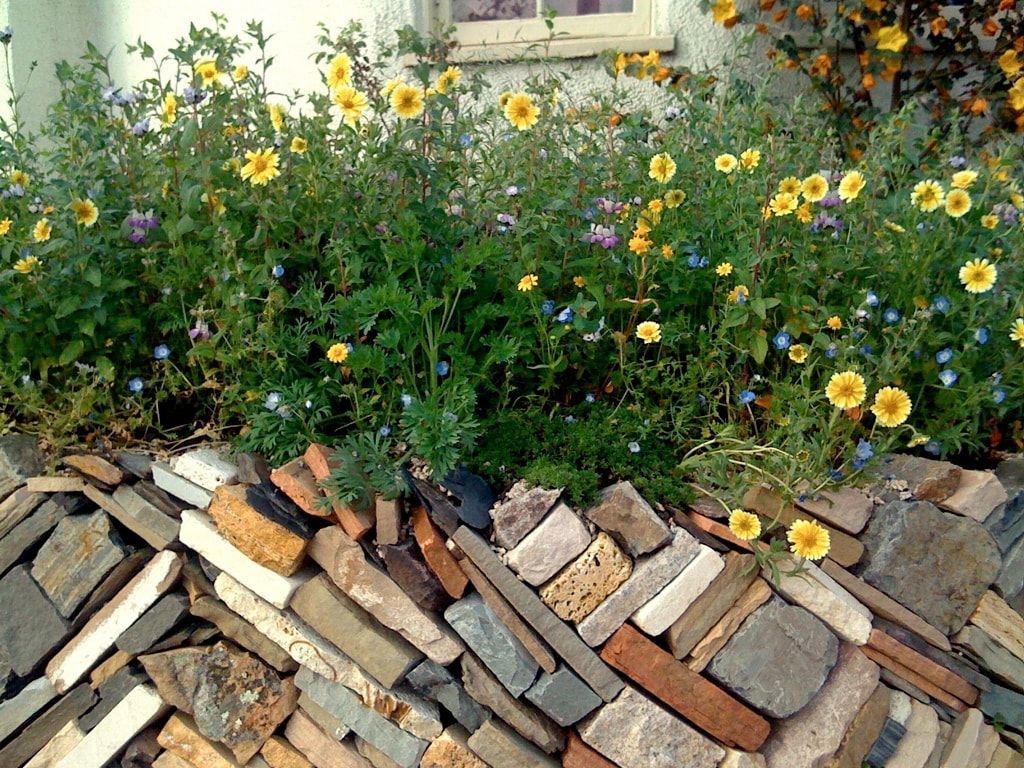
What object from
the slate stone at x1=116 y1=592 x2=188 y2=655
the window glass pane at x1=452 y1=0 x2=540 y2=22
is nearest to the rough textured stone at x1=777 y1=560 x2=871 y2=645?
the slate stone at x1=116 y1=592 x2=188 y2=655

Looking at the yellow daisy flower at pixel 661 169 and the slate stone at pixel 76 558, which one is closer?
the slate stone at pixel 76 558

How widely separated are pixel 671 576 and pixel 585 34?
3492 millimetres

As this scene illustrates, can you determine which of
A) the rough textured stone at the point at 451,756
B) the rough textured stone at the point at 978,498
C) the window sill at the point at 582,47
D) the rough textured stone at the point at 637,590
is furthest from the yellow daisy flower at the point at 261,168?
the window sill at the point at 582,47

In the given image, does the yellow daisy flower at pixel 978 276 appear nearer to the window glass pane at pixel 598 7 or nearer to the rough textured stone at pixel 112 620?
the rough textured stone at pixel 112 620

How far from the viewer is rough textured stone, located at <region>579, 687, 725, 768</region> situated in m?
2.02

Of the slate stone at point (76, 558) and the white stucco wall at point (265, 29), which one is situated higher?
the white stucco wall at point (265, 29)

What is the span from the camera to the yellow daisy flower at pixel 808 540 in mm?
1963

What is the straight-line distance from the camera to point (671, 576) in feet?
6.69

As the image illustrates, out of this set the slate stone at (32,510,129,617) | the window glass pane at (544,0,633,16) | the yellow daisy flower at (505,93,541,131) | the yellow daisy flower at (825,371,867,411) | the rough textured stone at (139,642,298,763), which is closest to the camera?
the yellow daisy flower at (825,371,867,411)

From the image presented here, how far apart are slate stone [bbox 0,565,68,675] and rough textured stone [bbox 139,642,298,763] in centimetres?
27

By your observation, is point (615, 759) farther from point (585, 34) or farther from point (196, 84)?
point (585, 34)

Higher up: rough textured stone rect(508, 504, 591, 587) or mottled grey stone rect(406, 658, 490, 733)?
rough textured stone rect(508, 504, 591, 587)

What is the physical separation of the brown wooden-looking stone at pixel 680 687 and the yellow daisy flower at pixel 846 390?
67cm

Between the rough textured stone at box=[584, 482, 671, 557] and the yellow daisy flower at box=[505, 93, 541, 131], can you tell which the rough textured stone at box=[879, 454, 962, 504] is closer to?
the rough textured stone at box=[584, 482, 671, 557]
